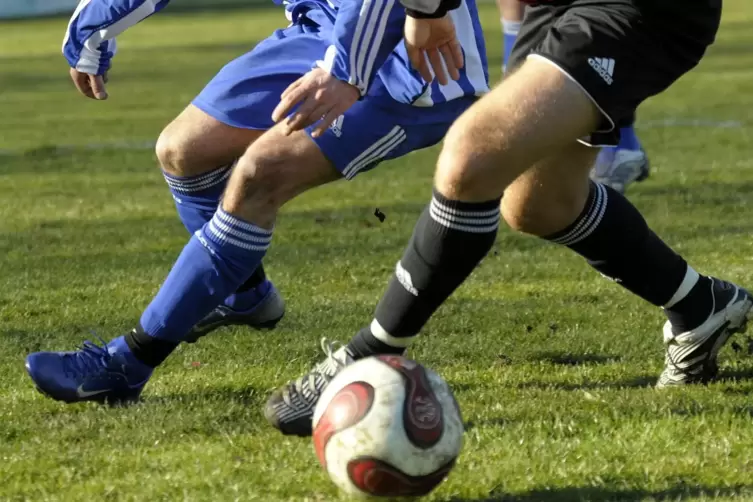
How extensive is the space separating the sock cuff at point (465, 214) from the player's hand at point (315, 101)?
400mm

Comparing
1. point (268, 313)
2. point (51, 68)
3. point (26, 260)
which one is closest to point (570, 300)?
point (268, 313)

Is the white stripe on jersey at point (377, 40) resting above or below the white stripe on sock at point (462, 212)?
above

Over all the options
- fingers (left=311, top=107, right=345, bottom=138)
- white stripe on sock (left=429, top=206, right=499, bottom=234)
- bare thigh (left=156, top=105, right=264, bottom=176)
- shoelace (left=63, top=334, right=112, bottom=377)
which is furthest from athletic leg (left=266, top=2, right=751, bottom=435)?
bare thigh (left=156, top=105, right=264, bottom=176)

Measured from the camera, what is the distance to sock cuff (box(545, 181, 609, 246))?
Answer: 13.9 feet

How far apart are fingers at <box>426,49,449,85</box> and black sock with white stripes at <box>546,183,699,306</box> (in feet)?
2.05

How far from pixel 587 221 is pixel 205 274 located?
1165mm

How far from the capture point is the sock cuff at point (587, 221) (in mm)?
4230

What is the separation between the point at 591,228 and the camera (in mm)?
4242

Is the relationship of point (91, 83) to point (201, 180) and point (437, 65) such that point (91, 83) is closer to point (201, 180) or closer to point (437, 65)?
point (201, 180)

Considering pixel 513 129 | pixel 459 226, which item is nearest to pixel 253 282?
pixel 459 226

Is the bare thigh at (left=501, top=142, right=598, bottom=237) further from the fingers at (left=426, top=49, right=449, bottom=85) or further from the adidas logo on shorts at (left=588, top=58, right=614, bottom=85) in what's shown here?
the adidas logo on shorts at (left=588, top=58, right=614, bottom=85)


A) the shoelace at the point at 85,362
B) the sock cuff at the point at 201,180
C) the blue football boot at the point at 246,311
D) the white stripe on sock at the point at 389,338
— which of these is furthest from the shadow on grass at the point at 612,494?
the blue football boot at the point at 246,311

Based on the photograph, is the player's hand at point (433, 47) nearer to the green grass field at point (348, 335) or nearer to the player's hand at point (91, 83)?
the green grass field at point (348, 335)

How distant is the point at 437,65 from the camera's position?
13.0ft
